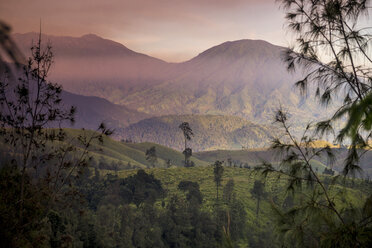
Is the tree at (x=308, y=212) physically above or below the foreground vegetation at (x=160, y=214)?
above

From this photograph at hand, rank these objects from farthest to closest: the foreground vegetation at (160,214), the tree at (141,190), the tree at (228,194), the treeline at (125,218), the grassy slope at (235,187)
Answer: the tree at (228,194) < the tree at (141,190) < the grassy slope at (235,187) < the foreground vegetation at (160,214) < the treeline at (125,218)

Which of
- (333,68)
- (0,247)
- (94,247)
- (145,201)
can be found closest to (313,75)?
(333,68)

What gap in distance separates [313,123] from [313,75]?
180cm

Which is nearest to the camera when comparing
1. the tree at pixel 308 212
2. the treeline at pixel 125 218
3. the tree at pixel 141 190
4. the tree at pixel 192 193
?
the tree at pixel 308 212

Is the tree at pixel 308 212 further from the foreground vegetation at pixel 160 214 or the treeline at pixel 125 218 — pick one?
the treeline at pixel 125 218

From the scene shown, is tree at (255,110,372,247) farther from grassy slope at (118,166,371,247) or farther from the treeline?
grassy slope at (118,166,371,247)

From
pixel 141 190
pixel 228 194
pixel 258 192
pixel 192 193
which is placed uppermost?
pixel 258 192

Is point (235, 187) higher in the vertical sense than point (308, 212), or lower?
lower

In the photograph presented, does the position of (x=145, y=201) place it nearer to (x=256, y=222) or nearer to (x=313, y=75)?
(x=256, y=222)

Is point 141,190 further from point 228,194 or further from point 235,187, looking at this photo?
point 235,187

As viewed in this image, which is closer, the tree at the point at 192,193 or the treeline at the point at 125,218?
the treeline at the point at 125,218

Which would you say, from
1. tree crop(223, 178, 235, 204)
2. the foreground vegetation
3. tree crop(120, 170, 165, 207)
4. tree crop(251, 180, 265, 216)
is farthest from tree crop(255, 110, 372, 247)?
tree crop(223, 178, 235, 204)

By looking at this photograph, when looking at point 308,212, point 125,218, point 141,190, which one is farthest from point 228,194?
point 308,212

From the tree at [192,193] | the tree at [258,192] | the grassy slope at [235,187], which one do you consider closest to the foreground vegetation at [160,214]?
the grassy slope at [235,187]
